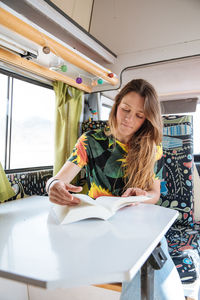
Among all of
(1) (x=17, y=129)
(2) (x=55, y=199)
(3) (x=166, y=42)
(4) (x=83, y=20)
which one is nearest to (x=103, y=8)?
(4) (x=83, y=20)

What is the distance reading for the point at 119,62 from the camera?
7.70 feet

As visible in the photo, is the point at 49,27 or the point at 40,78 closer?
the point at 49,27

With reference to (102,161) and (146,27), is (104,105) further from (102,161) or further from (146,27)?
(102,161)

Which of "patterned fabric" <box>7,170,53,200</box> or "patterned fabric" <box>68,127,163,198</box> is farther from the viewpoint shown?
"patterned fabric" <box>7,170,53,200</box>

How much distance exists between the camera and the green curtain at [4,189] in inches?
62.2

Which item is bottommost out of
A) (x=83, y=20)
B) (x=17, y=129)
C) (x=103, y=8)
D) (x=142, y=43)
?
(x=17, y=129)

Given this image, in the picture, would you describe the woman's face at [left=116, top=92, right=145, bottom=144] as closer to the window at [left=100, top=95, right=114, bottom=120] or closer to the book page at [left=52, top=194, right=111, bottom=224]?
the book page at [left=52, top=194, right=111, bottom=224]

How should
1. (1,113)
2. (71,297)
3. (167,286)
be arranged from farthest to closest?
(1,113) → (71,297) → (167,286)

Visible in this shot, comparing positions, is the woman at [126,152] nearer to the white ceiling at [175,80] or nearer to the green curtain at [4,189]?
the green curtain at [4,189]

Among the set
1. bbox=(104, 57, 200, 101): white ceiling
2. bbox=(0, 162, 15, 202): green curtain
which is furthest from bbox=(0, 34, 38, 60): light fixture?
bbox=(104, 57, 200, 101): white ceiling

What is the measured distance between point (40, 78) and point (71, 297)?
5.36 feet

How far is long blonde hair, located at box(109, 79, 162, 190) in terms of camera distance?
4.62 ft

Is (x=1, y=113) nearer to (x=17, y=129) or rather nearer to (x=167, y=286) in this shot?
(x=17, y=129)

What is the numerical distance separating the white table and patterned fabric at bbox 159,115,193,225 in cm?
83
